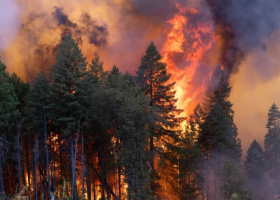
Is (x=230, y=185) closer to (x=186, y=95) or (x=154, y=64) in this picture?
(x=154, y=64)

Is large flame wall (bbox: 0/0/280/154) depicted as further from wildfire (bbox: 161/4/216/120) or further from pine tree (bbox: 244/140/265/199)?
pine tree (bbox: 244/140/265/199)

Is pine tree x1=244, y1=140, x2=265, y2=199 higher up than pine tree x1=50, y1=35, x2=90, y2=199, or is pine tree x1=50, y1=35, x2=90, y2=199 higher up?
pine tree x1=50, y1=35, x2=90, y2=199

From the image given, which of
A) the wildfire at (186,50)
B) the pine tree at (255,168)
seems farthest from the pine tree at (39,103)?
the pine tree at (255,168)

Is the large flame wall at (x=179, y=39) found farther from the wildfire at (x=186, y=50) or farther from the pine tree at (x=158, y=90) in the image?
the pine tree at (x=158, y=90)

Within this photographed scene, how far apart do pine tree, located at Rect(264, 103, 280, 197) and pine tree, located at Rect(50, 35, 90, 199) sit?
1246 inches

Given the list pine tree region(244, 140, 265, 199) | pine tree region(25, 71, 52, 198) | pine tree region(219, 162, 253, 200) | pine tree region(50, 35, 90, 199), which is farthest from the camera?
pine tree region(244, 140, 265, 199)

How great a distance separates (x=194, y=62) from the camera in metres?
57.4

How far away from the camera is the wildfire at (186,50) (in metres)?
51.4

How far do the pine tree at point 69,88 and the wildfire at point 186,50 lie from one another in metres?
28.0

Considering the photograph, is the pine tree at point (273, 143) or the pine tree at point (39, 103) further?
the pine tree at point (273, 143)

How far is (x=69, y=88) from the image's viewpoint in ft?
80.6

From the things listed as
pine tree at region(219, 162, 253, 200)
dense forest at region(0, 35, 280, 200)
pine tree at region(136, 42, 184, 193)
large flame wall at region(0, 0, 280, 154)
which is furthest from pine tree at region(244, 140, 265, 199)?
pine tree at region(219, 162, 253, 200)

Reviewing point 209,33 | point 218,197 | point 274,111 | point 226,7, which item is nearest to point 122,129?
point 218,197

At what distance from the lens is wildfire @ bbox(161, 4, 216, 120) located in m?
51.4
